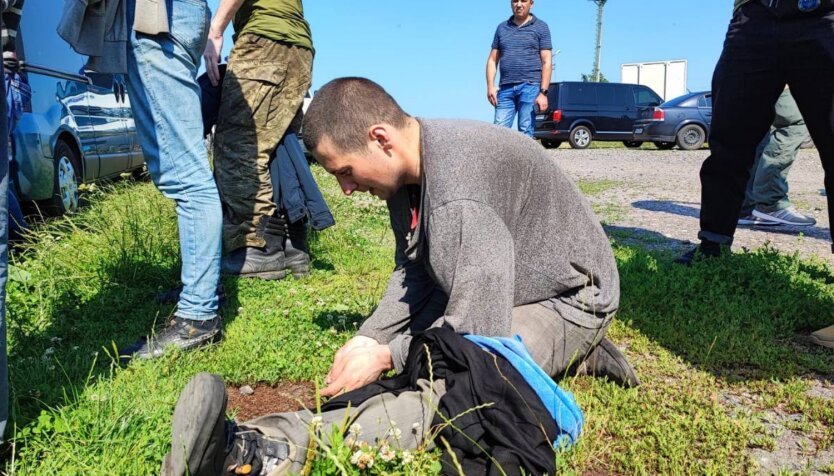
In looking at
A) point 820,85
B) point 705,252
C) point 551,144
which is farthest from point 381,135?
point 551,144

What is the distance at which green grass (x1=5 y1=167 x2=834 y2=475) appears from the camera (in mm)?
2051

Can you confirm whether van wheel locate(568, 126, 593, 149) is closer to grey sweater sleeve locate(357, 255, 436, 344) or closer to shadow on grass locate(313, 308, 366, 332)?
shadow on grass locate(313, 308, 366, 332)

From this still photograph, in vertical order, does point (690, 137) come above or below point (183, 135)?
below

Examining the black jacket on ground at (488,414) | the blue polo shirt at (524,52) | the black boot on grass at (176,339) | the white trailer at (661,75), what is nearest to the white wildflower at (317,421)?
the black jacket on ground at (488,414)

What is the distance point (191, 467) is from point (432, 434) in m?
0.68

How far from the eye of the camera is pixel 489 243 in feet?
6.47

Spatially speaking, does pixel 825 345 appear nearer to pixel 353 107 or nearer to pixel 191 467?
pixel 353 107

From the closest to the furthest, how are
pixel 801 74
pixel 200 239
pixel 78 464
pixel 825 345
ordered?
pixel 78 464
pixel 200 239
pixel 825 345
pixel 801 74

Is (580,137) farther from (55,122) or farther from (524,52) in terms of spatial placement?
(55,122)

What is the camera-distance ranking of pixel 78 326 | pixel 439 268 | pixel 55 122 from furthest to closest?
pixel 55 122, pixel 78 326, pixel 439 268

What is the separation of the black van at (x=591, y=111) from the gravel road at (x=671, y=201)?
478 centimetres

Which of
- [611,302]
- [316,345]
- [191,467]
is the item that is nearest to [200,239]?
[316,345]

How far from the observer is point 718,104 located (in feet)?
13.4

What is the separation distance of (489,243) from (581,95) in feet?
65.9
